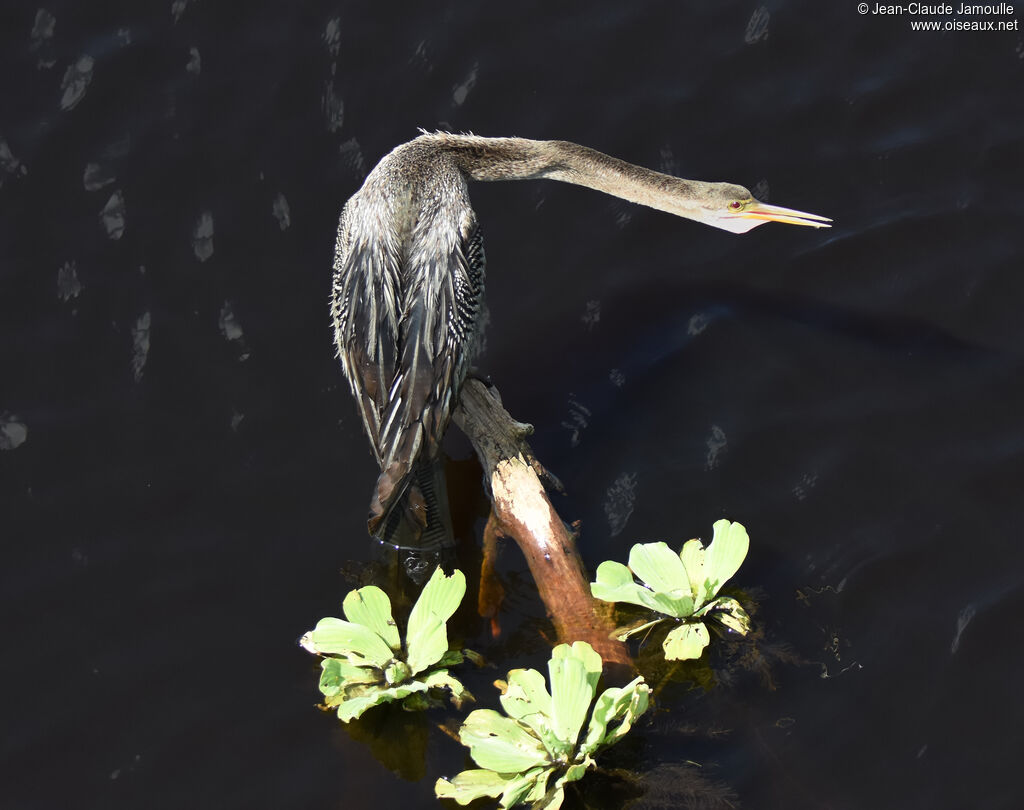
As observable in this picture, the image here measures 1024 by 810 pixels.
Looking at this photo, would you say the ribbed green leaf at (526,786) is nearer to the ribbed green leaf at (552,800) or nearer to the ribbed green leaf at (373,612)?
the ribbed green leaf at (552,800)

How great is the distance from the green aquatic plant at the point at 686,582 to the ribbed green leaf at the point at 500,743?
811 mm

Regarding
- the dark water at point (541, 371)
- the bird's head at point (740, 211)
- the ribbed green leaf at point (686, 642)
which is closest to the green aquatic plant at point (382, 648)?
the dark water at point (541, 371)

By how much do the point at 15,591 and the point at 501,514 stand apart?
253 centimetres

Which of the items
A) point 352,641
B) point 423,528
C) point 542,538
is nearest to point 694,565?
point 542,538

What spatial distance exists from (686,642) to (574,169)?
129 inches

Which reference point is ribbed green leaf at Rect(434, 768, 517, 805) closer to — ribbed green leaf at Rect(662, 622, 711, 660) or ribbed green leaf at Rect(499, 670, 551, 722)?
ribbed green leaf at Rect(499, 670, 551, 722)

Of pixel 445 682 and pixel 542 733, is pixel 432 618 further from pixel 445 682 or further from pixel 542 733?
pixel 542 733

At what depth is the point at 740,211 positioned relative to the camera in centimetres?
806

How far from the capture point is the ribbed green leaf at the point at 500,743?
5.58 meters

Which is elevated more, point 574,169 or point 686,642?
point 574,169

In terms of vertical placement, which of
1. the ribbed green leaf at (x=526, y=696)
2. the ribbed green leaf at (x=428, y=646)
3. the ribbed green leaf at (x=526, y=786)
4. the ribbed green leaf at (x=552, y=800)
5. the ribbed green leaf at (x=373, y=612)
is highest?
the ribbed green leaf at (x=373, y=612)

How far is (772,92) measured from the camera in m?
8.99

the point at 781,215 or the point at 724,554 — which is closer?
the point at 724,554
